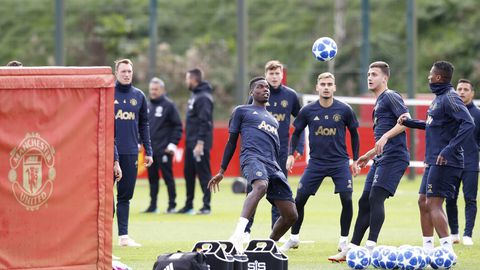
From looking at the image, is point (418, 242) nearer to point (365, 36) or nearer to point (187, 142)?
point (187, 142)

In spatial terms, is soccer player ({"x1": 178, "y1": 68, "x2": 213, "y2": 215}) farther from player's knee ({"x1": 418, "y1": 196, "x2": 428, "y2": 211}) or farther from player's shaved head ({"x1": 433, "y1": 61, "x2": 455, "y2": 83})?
player's shaved head ({"x1": 433, "y1": 61, "x2": 455, "y2": 83})

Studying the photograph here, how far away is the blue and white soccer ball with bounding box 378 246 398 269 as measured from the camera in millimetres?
11516

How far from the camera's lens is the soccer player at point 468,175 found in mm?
14844

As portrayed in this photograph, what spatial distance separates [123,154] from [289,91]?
2391mm

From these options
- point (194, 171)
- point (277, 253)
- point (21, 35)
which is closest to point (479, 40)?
point (21, 35)

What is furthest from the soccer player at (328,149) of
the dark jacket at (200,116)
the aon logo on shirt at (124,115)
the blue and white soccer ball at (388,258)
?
the dark jacket at (200,116)

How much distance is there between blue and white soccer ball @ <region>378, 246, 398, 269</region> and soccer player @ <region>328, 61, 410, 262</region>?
2.19ft

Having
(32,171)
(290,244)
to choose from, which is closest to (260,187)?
(290,244)

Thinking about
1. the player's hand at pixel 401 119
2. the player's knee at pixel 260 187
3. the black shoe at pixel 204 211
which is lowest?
the black shoe at pixel 204 211

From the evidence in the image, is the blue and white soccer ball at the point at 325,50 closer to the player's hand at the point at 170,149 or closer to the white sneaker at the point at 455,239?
the white sneaker at the point at 455,239

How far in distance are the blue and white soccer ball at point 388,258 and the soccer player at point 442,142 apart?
881 mm

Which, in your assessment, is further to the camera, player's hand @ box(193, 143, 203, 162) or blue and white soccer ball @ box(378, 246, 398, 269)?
player's hand @ box(193, 143, 203, 162)

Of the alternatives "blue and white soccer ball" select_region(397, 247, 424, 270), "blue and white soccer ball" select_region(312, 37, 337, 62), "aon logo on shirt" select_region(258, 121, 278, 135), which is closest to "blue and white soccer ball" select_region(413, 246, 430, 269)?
"blue and white soccer ball" select_region(397, 247, 424, 270)

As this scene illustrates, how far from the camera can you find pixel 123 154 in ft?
46.6
